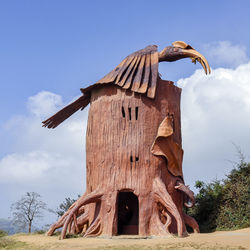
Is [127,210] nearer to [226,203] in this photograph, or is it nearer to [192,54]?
[226,203]

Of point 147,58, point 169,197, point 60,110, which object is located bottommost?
point 169,197

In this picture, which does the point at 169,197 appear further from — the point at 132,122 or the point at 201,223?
the point at 201,223

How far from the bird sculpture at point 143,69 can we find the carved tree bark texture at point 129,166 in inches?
14.0

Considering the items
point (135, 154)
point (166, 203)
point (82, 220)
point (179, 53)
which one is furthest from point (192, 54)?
point (82, 220)

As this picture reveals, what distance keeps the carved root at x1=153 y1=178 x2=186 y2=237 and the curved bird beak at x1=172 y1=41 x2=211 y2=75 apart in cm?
569

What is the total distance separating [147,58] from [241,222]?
866 centimetres

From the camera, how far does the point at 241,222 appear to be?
1705 cm

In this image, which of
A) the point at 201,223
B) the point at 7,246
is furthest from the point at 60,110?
the point at 201,223

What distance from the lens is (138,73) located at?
52.9ft

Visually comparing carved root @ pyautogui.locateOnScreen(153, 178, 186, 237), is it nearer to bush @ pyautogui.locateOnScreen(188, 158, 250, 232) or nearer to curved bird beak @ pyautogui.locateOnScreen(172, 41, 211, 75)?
bush @ pyautogui.locateOnScreen(188, 158, 250, 232)

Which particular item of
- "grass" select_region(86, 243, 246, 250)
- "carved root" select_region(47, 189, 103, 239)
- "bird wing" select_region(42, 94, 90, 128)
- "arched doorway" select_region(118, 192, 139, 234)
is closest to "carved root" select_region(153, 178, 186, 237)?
"carved root" select_region(47, 189, 103, 239)

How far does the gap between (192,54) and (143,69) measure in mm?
2455

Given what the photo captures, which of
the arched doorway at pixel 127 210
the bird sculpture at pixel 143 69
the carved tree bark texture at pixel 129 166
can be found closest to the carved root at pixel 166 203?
the carved tree bark texture at pixel 129 166

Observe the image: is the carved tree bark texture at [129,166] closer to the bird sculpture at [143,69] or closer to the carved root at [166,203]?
the carved root at [166,203]
